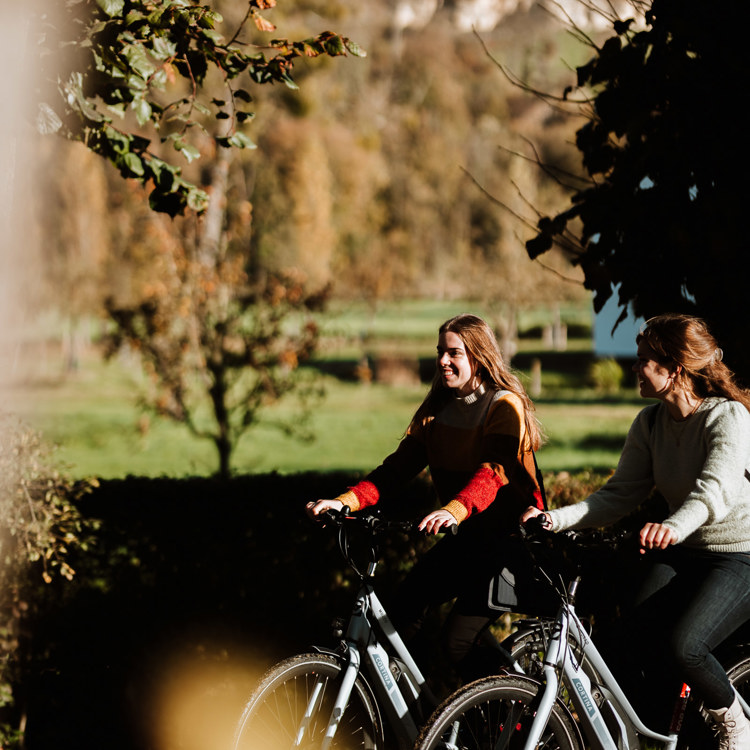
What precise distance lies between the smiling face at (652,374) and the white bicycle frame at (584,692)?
2.38 ft

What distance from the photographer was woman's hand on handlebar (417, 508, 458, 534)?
9.78 feet

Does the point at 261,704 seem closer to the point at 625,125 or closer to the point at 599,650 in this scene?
the point at 599,650

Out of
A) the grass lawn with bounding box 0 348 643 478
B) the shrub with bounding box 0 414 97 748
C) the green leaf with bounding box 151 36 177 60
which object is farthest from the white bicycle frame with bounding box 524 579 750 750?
the grass lawn with bounding box 0 348 643 478

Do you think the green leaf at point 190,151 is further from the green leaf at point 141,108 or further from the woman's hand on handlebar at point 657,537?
the woman's hand on handlebar at point 657,537

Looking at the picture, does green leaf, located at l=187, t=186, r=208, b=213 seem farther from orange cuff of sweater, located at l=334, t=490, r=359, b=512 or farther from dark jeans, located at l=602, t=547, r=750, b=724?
dark jeans, located at l=602, t=547, r=750, b=724

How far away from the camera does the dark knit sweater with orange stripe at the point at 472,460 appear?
327cm

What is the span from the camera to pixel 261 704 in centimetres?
301

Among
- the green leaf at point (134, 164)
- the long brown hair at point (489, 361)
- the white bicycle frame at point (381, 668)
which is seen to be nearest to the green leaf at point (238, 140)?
the green leaf at point (134, 164)

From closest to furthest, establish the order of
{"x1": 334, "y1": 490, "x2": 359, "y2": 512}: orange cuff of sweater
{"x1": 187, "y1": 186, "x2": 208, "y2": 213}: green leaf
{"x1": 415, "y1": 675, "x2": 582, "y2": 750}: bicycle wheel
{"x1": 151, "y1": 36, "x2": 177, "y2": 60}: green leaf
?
{"x1": 415, "y1": 675, "x2": 582, "y2": 750}: bicycle wheel
{"x1": 334, "y1": 490, "x2": 359, "y2": 512}: orange cuff of sweater
{"x1": 151, "y1": 36, "x2": 177, "y2": 60}: green leaf
{"x1": 187, "y1": 186, "x2": 208, "y2": 213}: green leaf

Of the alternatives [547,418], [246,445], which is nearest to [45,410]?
[246,445]

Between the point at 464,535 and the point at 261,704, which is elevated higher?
the point at 464,535

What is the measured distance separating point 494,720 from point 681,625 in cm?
69

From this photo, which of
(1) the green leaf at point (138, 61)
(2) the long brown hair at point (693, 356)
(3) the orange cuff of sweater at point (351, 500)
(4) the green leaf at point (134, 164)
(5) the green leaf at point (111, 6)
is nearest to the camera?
(2) the long brown hair at point (693, 356)

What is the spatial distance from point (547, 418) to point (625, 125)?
2447cm
